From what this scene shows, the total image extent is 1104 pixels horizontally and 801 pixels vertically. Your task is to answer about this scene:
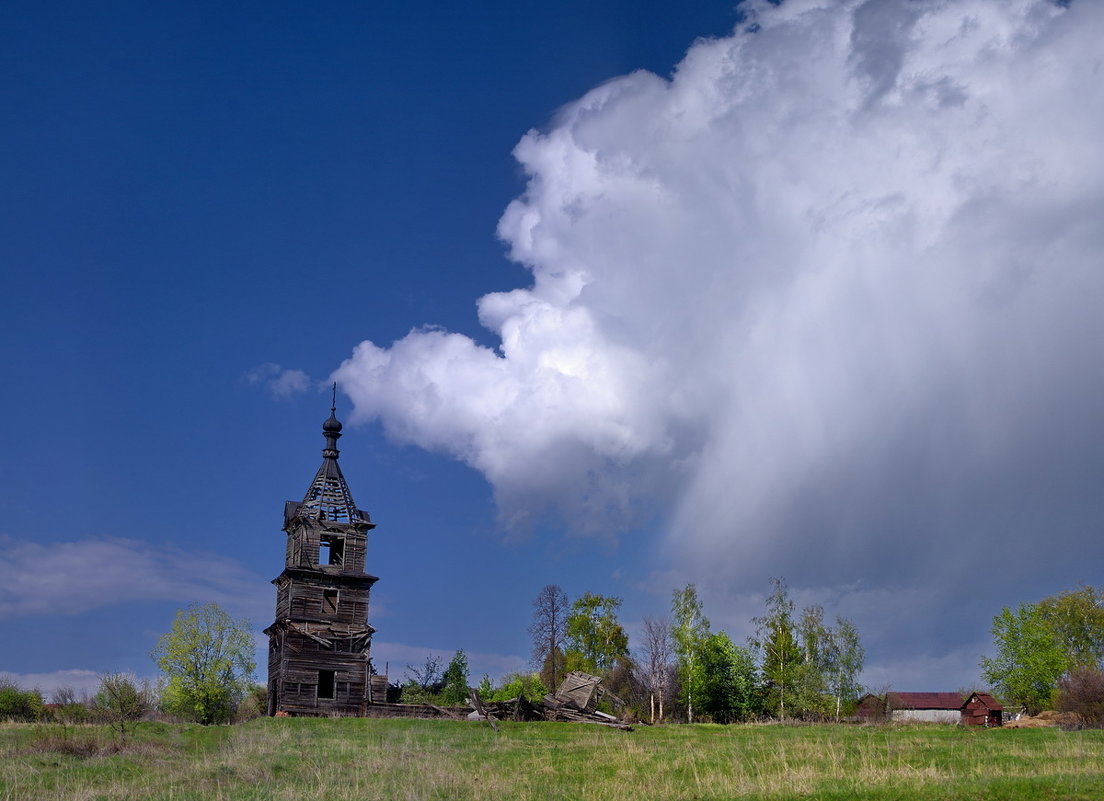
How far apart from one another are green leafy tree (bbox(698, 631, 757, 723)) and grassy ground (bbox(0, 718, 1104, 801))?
28914 mm

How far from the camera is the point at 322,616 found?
5488 centimetres

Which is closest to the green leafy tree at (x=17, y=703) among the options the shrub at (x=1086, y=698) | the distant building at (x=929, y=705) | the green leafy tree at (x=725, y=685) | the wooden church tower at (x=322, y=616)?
the wooden church tower at (x=322, y=616)

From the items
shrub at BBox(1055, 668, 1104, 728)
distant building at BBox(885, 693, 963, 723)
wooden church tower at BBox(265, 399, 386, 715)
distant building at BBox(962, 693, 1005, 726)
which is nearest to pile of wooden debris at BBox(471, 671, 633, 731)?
wooden church tower at BBox(265, 399, 386, 715)

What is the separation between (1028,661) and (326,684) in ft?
194

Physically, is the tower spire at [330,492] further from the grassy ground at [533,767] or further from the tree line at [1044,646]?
the tree line at [1044,646]

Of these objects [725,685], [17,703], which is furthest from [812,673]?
[17,703]

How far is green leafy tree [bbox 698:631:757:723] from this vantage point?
65.9m

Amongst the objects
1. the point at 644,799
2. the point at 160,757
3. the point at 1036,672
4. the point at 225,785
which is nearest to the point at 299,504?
the point at 160,757

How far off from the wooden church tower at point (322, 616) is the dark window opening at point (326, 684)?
0.06 meters

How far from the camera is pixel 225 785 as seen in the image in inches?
816

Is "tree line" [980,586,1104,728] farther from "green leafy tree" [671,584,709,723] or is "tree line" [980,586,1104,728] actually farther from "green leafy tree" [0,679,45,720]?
"green leafy tree" [0,679,45,720]

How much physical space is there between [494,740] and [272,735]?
9.36 meters

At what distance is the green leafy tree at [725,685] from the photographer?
65938 millimetres

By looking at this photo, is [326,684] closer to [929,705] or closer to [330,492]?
[330,492]
